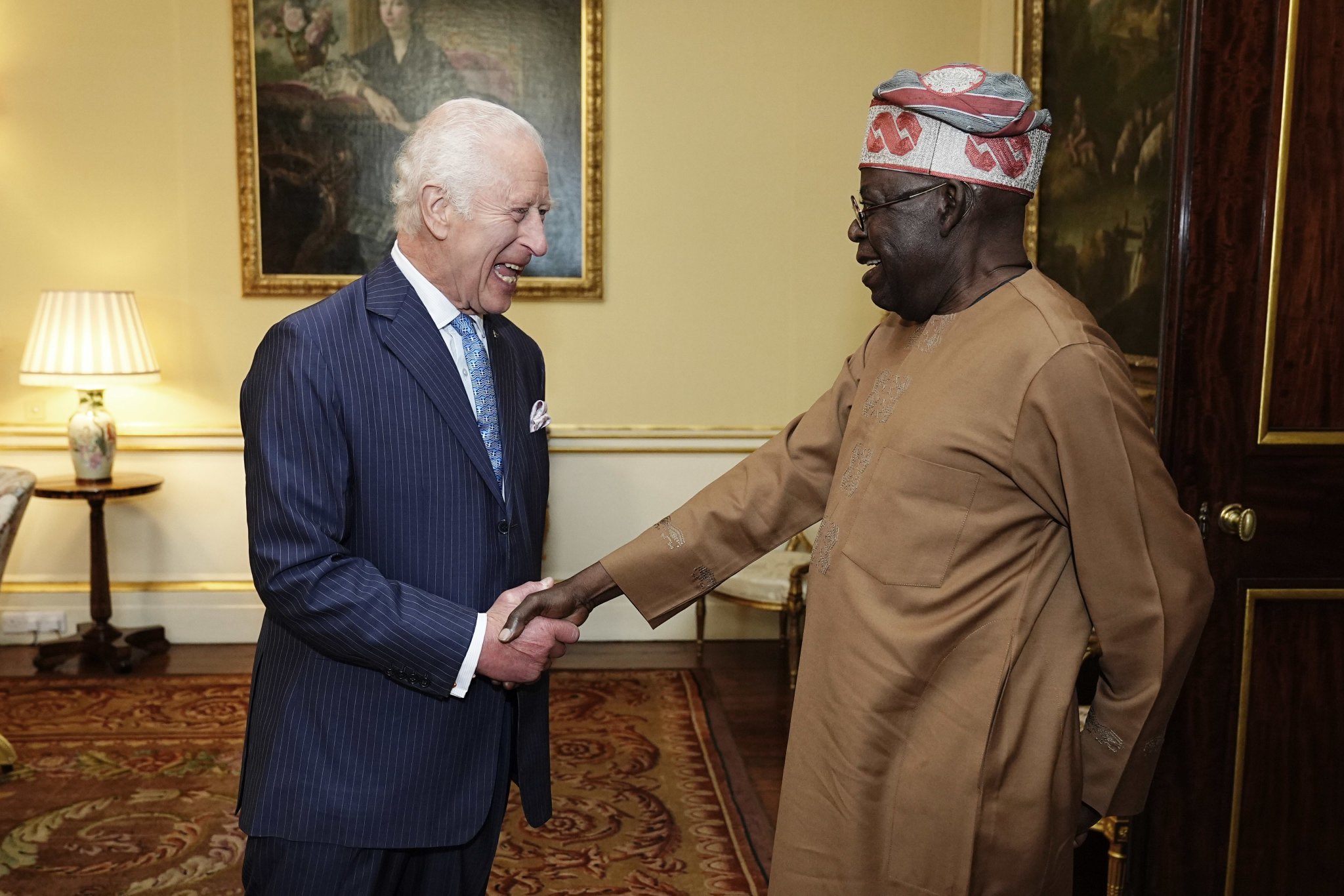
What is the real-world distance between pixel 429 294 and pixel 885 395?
792 millimetres

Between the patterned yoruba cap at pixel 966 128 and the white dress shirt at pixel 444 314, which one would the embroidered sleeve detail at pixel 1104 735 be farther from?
the white dress shirt at pixel 444 314

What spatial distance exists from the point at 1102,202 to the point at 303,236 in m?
3.61

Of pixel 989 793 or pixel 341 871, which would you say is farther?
pixel 341 871

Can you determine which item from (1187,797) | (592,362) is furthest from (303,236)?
(1187,797)

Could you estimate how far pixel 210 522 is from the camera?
5.45 m

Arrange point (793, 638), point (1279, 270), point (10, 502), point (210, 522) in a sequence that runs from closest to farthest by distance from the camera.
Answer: point (1279, 270)
point (10, 502)
point (793, 638)
point (210, 522)

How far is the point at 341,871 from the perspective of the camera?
174 cm

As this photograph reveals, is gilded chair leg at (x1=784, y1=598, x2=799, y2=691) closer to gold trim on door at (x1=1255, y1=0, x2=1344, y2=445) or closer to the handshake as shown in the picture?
gold trim on door at (x1=1255, y1=0, x2=1344, y2=445)

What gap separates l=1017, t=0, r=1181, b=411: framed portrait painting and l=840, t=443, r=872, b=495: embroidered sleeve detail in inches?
73.8

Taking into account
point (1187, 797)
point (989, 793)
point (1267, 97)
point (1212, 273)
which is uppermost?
point (1267, 97)

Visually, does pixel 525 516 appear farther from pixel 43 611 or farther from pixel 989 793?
pixel 43 611

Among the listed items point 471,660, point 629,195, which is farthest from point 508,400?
point 629,195

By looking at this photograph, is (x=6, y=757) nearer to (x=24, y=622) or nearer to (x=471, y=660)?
(x=24, y=622)

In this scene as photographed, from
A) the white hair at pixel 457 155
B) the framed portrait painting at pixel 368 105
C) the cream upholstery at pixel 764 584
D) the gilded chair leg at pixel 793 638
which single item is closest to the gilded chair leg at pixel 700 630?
the cream upholstery at pixel 764 584
